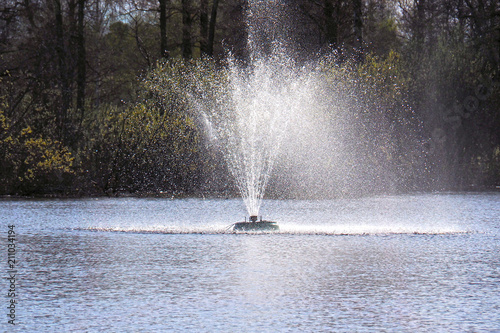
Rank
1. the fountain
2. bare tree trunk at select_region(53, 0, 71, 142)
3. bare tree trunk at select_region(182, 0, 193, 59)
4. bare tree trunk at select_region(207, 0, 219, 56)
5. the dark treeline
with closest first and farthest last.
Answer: the dark treeline < bare tree trunk at select_region(53, 0, 71, 142) < the fountain < bare tree trunk at select_region(182, 0, 193, 59) < bare tree trunk at select_region(207, 0, 219, 56)

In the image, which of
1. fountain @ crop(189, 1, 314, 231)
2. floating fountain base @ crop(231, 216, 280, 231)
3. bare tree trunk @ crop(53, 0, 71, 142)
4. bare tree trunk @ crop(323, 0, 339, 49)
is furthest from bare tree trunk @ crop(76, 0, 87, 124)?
floating fountain base @ crop(231, 216, 280, 231)

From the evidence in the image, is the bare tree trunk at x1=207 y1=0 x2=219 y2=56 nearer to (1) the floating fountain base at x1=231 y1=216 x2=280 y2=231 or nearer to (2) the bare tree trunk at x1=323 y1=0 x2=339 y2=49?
(2) the bare tree trunk at x1=323 y1=0 x2=339 y2=49

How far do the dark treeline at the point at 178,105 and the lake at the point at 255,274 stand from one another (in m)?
10.8

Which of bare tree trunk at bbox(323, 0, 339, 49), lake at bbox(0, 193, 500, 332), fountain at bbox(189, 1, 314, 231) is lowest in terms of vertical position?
lake at bbox(0, 193, 500, 332)

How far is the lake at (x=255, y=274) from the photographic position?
26.5ft

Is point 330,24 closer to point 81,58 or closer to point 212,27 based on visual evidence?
point 212,27

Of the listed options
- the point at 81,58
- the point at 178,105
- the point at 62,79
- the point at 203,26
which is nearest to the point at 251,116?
the point at 178,105

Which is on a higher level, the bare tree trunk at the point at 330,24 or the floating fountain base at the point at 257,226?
the bare tree trunk at the point at 330,24

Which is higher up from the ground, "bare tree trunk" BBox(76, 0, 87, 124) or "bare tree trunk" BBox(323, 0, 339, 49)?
"bare tree trunk" BBox(323, 0, 339, 49)

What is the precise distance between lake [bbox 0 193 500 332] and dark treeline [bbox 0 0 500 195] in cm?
1077

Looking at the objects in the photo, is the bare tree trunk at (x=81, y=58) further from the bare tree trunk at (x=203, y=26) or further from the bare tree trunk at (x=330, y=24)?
the bare tree trunk at (x=330, y=24)

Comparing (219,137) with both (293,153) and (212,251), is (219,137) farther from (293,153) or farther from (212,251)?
(212,251)

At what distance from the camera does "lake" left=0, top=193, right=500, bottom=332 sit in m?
8.08

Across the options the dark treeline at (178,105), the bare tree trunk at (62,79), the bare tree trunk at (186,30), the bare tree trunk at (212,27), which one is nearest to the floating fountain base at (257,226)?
the dark treeline at (178,105)
